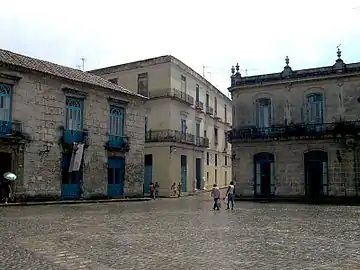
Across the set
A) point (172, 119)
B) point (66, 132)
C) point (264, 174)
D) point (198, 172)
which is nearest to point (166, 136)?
point (172, 119)

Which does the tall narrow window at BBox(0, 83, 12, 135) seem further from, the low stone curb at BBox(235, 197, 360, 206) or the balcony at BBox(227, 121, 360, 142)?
the low stone curb at BBox(235, 197, 360, 206)

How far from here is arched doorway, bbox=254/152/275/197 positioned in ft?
102

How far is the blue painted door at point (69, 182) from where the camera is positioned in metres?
25.6

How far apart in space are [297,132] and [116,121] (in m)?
12.0

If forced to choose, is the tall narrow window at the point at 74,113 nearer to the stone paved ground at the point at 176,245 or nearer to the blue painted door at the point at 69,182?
the blue painted door at the point at 69,182

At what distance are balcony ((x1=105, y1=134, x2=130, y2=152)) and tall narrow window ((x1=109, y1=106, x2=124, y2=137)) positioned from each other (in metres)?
0.32

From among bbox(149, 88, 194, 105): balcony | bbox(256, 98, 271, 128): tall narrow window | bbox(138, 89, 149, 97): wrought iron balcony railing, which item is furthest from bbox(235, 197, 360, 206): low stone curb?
bbox(138, 89, 149, 97): wrought iron balcony railing

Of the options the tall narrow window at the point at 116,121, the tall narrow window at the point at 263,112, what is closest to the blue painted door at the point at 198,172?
the tall narrow window at the point at 263,112

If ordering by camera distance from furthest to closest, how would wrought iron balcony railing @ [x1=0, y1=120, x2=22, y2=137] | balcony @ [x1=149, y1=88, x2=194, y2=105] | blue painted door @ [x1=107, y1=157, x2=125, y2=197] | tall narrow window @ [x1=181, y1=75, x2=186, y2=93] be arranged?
tall narrow window @ [x1=181, y1=75, x2=186, y2=93], balcony @ [x1=149, y1=88, x2=194, y2=105], blue painted door @ [x1=107, y1=157, x2=125, y2=197], wrought iron balcony railing @ [x1=0, y1=120, x2=22, y2=137]

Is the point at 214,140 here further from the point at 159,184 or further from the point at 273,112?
the point at 273,112

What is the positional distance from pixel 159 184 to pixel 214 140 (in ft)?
39.5

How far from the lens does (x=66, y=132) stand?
25.7 metres

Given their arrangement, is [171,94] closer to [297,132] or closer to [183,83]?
[183,83]

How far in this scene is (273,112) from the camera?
31.7 metres
